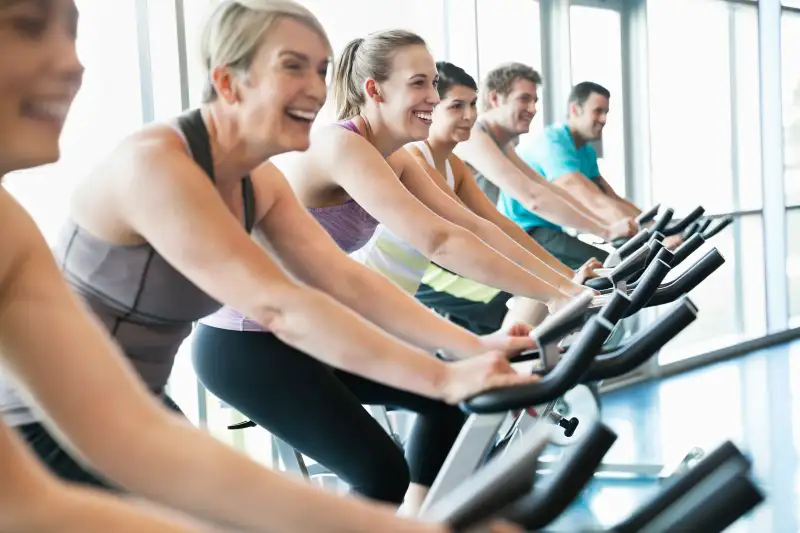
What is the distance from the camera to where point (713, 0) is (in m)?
6.72

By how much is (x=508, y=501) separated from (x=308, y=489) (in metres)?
0.17

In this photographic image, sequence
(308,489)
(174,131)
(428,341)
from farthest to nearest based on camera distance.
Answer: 1. (428,341)
2. (174,131)
3. (308,489)

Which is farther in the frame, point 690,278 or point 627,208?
point 627,208

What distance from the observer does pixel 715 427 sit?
189 inches

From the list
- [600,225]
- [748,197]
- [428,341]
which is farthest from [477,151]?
[748,197]

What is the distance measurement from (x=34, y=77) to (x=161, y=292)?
0.77 meters

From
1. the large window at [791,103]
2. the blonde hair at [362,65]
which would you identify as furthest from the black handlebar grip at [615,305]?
the large window at [791,103]

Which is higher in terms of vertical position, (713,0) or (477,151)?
(713,0)

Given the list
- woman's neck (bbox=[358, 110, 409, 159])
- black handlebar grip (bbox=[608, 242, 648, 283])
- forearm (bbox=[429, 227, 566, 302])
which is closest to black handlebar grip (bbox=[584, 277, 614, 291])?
black handlebar grip (bbox=[608, 242, 648, 283])

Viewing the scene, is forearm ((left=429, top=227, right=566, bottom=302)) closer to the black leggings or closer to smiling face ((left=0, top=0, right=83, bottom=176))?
the black leggings

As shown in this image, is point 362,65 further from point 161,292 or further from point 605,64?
point 605,64

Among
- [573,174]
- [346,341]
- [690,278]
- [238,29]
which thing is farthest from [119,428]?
[573,174]

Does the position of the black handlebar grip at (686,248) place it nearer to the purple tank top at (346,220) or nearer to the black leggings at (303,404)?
the purple tank top at (346,220)

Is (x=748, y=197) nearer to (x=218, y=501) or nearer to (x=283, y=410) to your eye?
(x=283, y=410)
